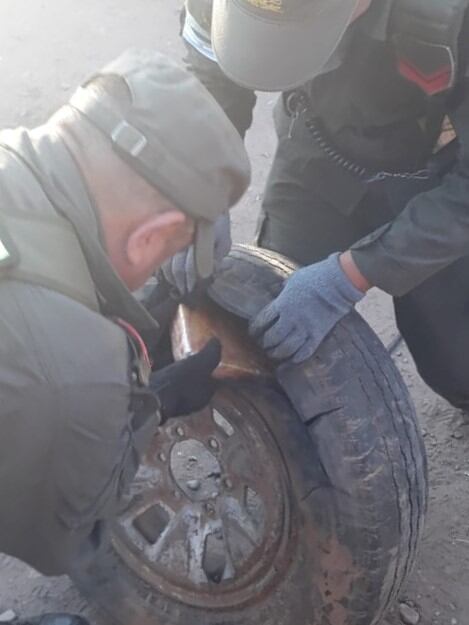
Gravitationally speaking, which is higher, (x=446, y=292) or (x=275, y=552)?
(x=446, y=292)

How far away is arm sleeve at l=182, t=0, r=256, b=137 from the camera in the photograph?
9.47 feet

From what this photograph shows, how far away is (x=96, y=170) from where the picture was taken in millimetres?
1813

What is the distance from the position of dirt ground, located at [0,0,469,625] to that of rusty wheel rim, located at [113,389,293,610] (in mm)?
272

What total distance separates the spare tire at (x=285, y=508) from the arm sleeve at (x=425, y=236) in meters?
0.14

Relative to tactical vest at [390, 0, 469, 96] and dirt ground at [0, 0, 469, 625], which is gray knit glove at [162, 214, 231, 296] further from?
dirt ground at [0, 0, 469, 625]

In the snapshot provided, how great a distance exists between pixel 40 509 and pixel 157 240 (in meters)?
0.52

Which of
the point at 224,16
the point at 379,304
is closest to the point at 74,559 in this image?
the point at 224,16

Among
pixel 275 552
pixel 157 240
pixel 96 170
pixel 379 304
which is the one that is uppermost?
pixel 96 170

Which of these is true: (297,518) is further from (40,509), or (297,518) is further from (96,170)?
(96,170)

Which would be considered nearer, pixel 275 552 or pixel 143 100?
pixel 143 100

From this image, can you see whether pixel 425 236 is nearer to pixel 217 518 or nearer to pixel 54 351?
pixel 217 518

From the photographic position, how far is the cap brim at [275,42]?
7.83 ft

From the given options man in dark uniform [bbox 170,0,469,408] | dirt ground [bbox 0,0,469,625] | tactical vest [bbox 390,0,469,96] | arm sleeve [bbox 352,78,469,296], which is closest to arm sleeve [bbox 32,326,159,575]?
dirt ground [bbox 0,0,469,625]

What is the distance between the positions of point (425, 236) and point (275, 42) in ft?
1.82
